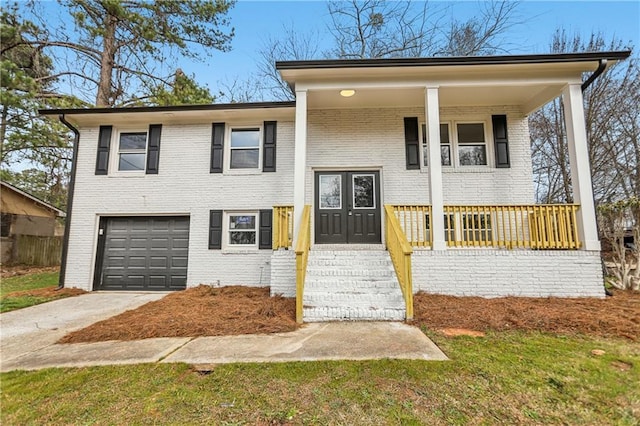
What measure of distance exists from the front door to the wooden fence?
12.8m

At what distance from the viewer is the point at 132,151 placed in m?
8.12

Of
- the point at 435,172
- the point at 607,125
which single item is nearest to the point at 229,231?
the point at 435,172

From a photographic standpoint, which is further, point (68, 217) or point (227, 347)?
point (68, 217)

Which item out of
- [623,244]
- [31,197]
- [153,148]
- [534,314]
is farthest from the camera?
[31,197]

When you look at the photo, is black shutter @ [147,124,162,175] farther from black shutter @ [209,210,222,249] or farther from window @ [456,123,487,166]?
window @ [456,123,487,166]

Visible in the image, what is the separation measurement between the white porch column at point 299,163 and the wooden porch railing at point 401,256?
1.91 m

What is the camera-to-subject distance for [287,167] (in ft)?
25.5

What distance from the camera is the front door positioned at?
24.3ft

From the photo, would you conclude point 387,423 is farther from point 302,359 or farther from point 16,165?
point 16,165

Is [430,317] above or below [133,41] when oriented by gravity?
below

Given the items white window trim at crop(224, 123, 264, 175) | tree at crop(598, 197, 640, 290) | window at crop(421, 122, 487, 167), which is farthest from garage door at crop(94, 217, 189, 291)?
tree at crop(598, 197, 640, 290)

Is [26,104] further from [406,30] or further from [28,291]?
[406,30]

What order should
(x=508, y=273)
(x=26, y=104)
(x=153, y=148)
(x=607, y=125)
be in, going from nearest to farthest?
1. (x=508, y=273)
2. (x=153, y=148)
3. (x=26, y=104)
4. (x=607, y=125)

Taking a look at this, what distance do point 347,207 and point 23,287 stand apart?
9.46 metres
